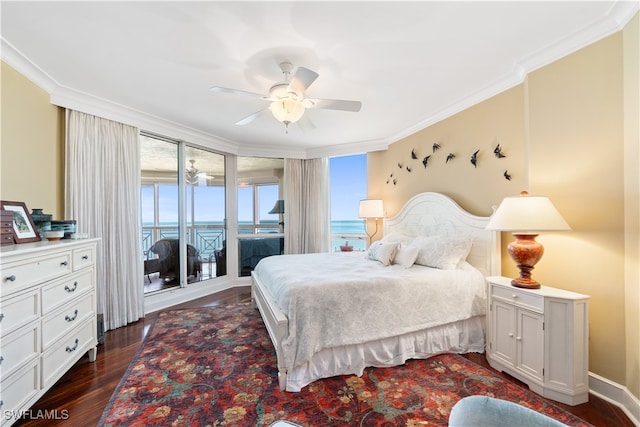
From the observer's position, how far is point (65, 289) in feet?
6.83

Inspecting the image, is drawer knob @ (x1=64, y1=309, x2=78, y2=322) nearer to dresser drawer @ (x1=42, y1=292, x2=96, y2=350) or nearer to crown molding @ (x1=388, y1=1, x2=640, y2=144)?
dresser drawer @ (x1=42, y1=292, x2=96, y2=350)

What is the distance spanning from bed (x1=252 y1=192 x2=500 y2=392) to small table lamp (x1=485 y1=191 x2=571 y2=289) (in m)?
0.51

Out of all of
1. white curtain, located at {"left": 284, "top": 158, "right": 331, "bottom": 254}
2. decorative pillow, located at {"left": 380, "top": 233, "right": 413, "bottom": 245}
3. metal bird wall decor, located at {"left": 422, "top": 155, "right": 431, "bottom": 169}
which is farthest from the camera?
white curtain, located at {"left": 284, "top": 158, "right": 331, "bottom": 254}

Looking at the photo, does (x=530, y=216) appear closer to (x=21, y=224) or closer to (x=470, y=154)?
(x=470, y=154)

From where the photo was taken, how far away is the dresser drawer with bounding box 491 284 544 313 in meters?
2.03

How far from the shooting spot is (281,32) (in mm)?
1950

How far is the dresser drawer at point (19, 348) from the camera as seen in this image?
5.05ft

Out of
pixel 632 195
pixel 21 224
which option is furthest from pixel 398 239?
pixel 21 224

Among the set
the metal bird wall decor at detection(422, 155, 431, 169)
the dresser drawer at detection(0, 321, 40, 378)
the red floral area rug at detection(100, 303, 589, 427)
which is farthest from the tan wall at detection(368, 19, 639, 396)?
the dresser drawer at detection(0, 321, 40, 378)

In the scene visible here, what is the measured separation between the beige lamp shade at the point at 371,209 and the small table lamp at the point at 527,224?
2313 mm

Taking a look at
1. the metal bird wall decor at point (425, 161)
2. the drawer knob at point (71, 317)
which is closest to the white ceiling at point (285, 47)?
the metal bird wall decor at point (425, 161)

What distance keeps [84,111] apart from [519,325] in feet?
15.2

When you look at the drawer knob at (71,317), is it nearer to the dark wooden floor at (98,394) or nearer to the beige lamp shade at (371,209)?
the dark wooden floor at (98,394)

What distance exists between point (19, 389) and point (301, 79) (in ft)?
8.55
